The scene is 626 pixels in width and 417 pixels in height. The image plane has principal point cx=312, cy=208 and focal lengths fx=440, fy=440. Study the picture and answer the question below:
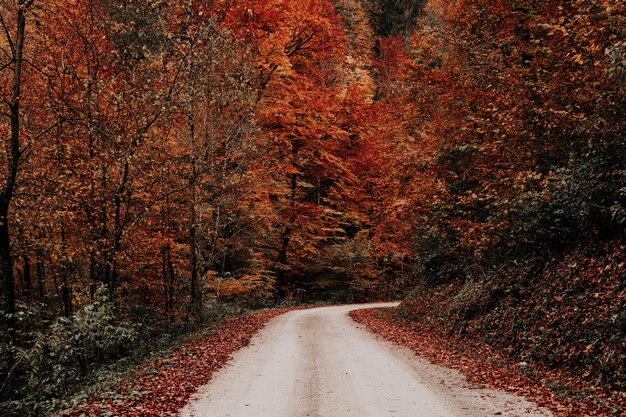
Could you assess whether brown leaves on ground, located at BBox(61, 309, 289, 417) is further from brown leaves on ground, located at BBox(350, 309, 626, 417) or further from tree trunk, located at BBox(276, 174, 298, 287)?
tree trunk, located at BBox(276, 174, 298, 287)

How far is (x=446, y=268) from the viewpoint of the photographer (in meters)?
18.2

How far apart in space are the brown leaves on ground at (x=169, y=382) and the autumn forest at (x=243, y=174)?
1.40m

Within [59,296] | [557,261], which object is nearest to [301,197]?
[59,296]

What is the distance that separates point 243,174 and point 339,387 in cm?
1094

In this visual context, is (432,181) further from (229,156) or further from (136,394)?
(136,394)

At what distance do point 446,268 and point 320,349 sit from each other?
8.34 metres

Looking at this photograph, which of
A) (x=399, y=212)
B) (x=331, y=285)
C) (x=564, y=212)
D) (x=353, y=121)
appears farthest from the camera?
(x=331, y=285)

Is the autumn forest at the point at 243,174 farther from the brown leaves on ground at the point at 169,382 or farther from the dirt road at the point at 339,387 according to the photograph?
the dirt road at the point at 339,387

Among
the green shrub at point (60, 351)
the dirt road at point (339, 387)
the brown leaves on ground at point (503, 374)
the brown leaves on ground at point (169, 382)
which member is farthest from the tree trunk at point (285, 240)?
the green shrub at point (60, 351)

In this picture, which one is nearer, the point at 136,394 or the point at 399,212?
the point at 136,394

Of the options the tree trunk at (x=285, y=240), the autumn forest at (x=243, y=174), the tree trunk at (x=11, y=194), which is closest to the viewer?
the tree trunk at (x=11, y=194)

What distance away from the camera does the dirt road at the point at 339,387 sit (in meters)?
7.06

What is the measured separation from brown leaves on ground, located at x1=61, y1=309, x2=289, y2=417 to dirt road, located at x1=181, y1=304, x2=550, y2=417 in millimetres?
336

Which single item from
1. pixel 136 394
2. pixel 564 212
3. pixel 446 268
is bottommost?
pixel 136 394
